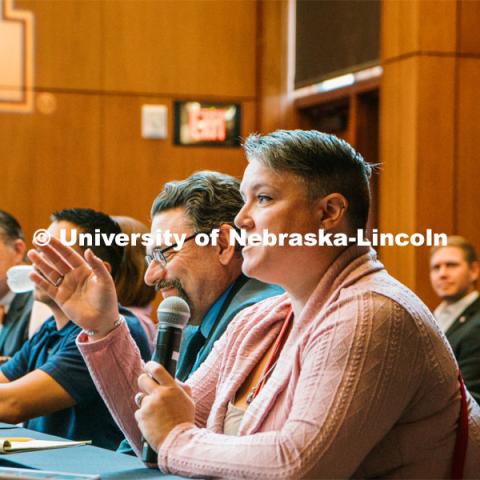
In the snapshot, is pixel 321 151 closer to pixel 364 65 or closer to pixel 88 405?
pixel 88 405

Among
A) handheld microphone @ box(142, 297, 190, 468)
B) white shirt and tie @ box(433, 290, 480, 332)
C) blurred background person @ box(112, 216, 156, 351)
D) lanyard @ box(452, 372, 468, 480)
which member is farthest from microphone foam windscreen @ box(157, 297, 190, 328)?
white shirt and tie @ box(433, 290, 480, 332)

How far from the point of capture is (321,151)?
6.16 feet

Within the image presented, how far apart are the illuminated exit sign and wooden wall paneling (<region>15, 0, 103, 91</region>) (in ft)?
2.19

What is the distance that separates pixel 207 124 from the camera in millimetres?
7258

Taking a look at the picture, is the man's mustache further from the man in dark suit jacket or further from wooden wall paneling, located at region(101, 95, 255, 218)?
wooden wall paneling, located at region(101, 95, 255, 218)

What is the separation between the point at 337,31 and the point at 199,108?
1.16 m

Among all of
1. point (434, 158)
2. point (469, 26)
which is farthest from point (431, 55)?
point (434, 158)

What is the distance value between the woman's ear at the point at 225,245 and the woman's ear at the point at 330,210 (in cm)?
87

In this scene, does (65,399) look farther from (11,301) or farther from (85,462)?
(11,301)

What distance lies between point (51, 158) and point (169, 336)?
521 cm

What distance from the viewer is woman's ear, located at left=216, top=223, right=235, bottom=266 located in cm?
274

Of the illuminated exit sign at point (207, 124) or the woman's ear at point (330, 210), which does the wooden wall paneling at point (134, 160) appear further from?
the woman's ear at point (330, 210)

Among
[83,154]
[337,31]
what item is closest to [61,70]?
[83,154]

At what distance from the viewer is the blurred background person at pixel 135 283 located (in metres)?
3.31
